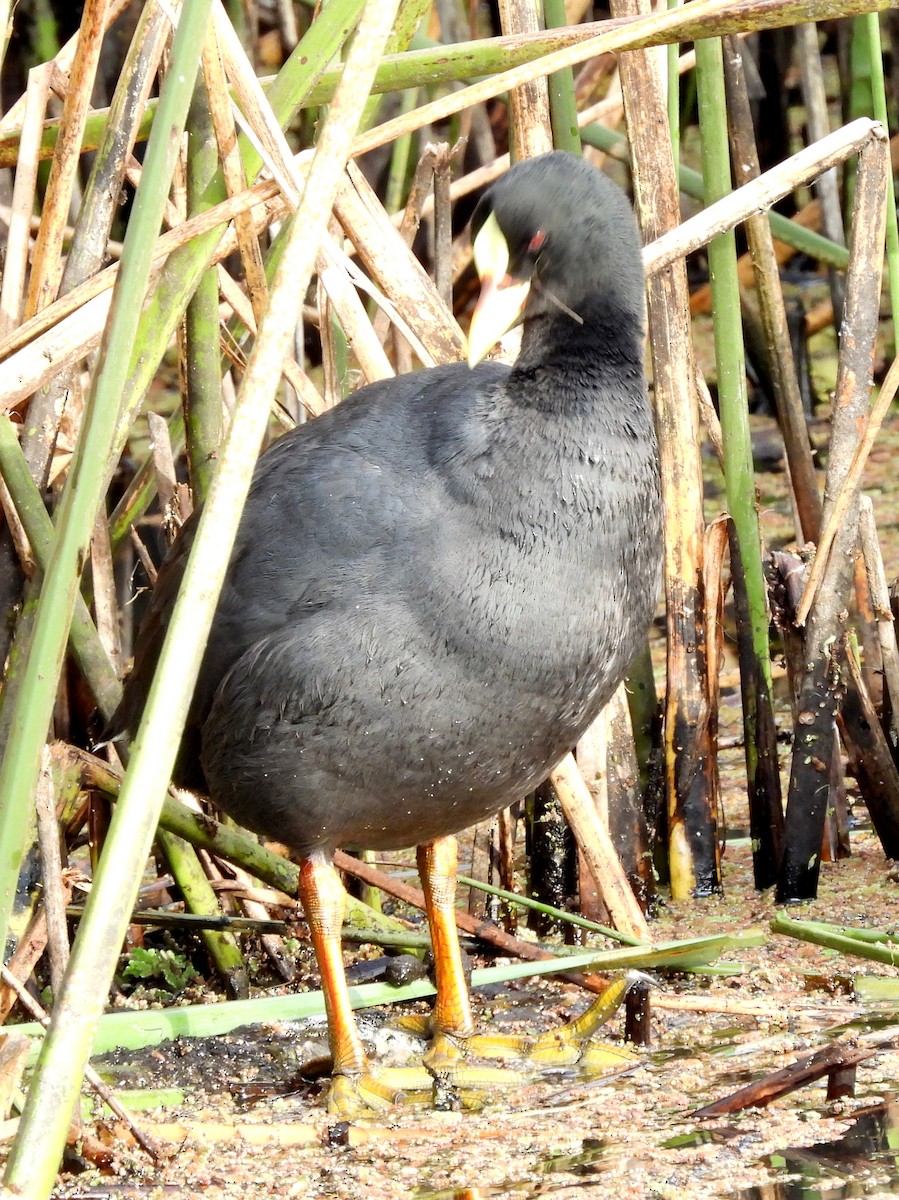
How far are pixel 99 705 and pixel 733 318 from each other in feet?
3.96

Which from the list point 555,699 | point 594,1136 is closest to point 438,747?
point 555,699

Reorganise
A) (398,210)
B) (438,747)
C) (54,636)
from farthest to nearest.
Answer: (398,210), (438,747), (54,636)

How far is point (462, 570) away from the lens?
79.7 inches

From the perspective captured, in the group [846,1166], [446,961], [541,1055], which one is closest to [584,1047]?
[541,1055]

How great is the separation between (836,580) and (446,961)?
3.05 ft

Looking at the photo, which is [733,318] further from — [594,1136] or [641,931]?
[594,1136]

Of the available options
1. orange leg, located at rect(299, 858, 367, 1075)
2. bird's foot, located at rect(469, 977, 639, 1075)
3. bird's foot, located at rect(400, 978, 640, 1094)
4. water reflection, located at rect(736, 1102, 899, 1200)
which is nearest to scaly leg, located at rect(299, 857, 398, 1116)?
orange leg, located at rect(299, 858, 367, 1075)

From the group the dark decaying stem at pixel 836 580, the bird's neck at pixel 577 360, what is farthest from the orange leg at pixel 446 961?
the bird's neck at pixel 577 360

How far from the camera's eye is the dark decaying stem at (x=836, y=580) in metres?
2.60

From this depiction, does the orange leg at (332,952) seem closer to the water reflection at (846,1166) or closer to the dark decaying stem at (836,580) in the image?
the water reflection at (846,1166)

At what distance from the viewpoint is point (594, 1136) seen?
188 centimetres

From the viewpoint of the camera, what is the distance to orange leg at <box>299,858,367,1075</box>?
2.19 m

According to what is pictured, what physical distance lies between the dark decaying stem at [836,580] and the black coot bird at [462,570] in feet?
1.82

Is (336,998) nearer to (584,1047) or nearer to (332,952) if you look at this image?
(332,952)
